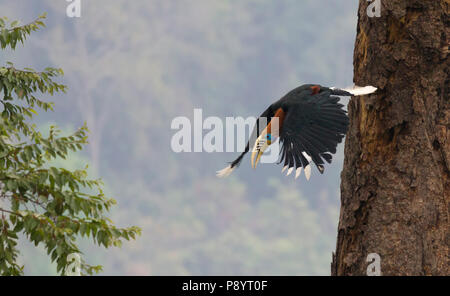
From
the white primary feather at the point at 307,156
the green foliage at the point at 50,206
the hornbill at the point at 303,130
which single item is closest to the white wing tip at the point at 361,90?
the hornbill at the point at 303,130

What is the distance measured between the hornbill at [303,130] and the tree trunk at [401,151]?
340mm

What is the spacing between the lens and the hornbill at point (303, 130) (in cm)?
341

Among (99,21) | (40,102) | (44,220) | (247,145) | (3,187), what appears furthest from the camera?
(99,21)

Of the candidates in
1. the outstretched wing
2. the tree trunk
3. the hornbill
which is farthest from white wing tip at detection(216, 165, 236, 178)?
the tree trunk

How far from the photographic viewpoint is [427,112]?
363 centimetres

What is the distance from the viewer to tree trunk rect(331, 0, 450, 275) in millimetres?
3477

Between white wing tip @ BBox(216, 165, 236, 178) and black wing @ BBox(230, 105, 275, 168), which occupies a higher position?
black wing @ BBox(230, 105, 275, 168)

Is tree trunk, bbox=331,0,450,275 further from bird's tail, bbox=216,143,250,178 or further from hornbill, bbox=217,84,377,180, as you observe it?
bird's tail, bbox=216,143,250,178

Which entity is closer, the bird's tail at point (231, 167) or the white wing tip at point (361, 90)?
the bird's tail at point (231, 167)

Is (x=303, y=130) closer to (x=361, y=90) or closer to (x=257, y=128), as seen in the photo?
(x=257, y=128)

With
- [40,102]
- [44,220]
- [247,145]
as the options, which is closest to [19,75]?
[40,102]

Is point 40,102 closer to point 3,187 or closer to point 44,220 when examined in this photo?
point 3,187

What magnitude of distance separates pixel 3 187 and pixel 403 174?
5.15m

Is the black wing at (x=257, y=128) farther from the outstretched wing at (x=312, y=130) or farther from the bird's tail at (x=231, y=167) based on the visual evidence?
the outstretched wing at (x=312, y=130)
